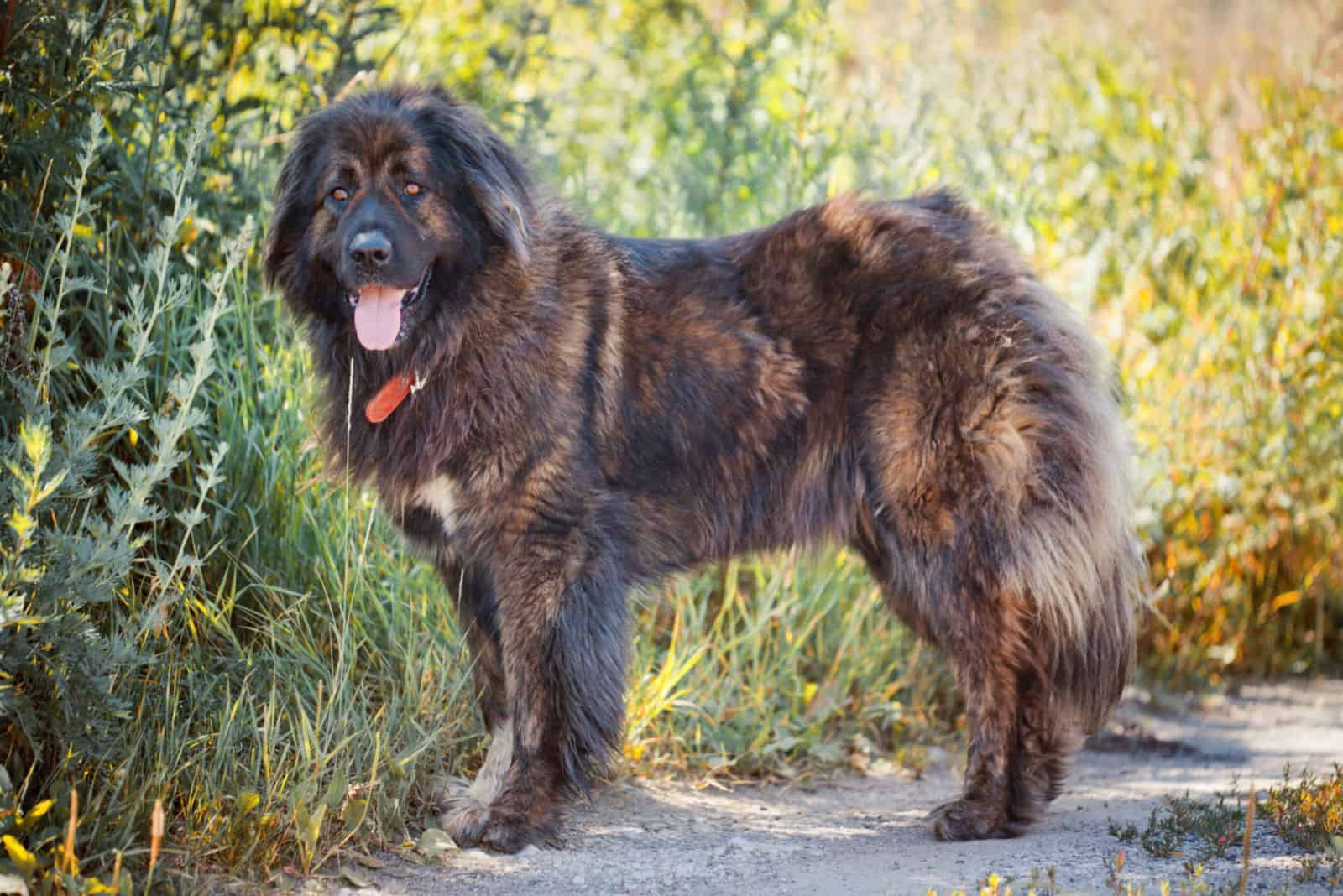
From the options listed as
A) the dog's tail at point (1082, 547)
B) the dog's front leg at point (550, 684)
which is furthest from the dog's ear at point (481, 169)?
the dog's tail at point (1082, 547)

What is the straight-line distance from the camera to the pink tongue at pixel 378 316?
3.42 m

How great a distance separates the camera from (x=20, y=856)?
2576 millimetres

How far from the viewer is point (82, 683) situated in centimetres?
291

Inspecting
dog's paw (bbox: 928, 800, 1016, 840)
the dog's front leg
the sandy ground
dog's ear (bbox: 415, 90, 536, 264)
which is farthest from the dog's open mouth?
dog's paw (bbox: 928, 800, 1016, 840)

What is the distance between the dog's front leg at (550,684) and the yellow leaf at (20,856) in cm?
116

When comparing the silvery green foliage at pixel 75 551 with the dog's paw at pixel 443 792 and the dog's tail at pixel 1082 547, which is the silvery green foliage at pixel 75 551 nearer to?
the dog's paw at pixel 443 792

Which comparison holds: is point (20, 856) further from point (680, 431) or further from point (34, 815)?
point (680, 431)

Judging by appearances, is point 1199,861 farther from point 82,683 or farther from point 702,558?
point 82,683

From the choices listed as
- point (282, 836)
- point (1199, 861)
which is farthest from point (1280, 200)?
point (282, 836)

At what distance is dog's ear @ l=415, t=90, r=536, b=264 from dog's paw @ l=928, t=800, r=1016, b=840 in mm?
2048

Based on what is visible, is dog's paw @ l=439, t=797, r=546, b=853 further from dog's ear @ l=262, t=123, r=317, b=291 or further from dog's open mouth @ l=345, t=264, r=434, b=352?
dog's ear @ l=262, t=123, r=317, b=291

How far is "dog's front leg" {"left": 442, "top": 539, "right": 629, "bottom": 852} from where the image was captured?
3486mm

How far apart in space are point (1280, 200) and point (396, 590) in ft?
14.6

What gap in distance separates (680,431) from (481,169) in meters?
0.97
